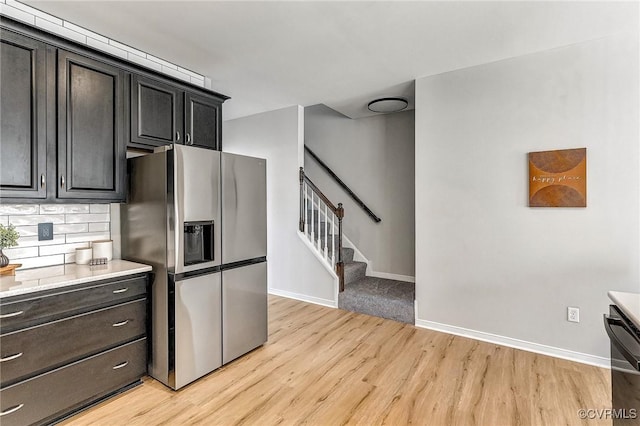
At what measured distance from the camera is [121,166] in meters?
2.41

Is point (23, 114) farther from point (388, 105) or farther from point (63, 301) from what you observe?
point (388, 105)

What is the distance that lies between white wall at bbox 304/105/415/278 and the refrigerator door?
288 cm

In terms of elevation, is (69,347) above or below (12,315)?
below

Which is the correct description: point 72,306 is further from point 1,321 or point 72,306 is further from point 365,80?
point 365,80

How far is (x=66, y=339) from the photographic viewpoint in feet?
6.17

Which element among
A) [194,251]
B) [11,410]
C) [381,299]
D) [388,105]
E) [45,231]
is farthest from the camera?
[388,105]

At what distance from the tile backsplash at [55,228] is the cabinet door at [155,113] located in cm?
69

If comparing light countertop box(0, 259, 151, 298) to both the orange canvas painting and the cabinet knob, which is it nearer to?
the cabinet knob

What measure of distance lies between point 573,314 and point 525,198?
1.04 m

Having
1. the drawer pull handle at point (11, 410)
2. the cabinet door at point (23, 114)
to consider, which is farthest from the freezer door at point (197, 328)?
the cabinet door at point (23, 114)

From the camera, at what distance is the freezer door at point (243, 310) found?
255 centimetres

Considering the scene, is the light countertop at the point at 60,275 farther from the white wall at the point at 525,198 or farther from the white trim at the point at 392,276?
the white trim at the point at 392,276

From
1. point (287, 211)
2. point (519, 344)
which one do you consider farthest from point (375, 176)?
point (519, 344)

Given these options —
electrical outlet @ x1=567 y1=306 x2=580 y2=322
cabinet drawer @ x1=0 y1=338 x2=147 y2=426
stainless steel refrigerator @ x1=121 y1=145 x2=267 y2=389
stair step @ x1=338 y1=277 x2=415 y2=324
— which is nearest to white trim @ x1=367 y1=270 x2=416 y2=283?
stair step @ x1=338 y1=277 x2=415 y2=324
